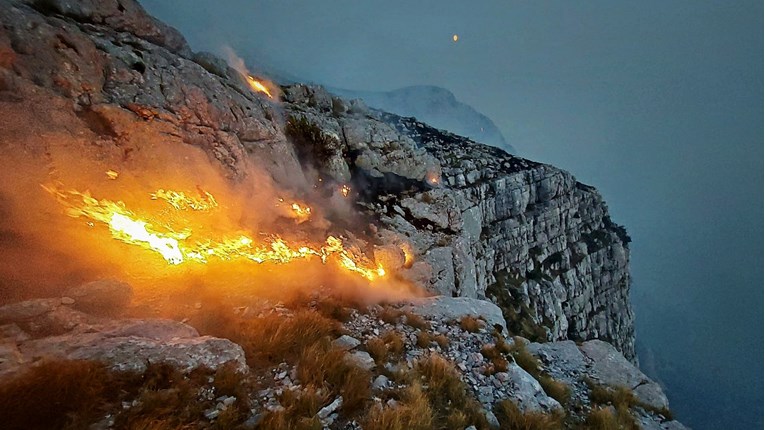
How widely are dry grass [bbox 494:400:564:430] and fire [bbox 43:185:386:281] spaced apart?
21.0 ft

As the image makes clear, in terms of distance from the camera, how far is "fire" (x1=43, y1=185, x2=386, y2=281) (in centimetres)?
830

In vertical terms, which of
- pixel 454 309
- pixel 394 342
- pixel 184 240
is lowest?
pixel 394 342

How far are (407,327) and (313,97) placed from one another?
15.6 m

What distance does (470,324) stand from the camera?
9.36m

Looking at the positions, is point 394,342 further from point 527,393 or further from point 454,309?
point 454,309

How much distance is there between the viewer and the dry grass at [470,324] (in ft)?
30.5

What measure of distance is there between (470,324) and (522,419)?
3.65 meters

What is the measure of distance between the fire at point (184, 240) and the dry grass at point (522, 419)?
6402 mm

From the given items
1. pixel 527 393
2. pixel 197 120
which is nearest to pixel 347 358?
pixel 527 393

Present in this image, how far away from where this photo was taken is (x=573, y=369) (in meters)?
8.88

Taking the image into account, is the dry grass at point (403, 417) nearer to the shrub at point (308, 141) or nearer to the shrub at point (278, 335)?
the shrub at point (278, 335)

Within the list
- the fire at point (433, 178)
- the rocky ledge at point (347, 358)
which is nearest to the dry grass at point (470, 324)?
the rocky ledge at point (347, 358)

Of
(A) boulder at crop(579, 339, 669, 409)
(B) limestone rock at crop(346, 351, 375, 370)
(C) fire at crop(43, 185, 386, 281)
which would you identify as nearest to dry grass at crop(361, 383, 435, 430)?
(B) limestone rock at crop(346, 351, 375, 370)

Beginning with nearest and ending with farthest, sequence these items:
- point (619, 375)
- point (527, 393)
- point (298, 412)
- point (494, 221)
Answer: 1. point (298, 412)
2. point (527, 393)
3. point (619, 375)
4. point (494, 221)
